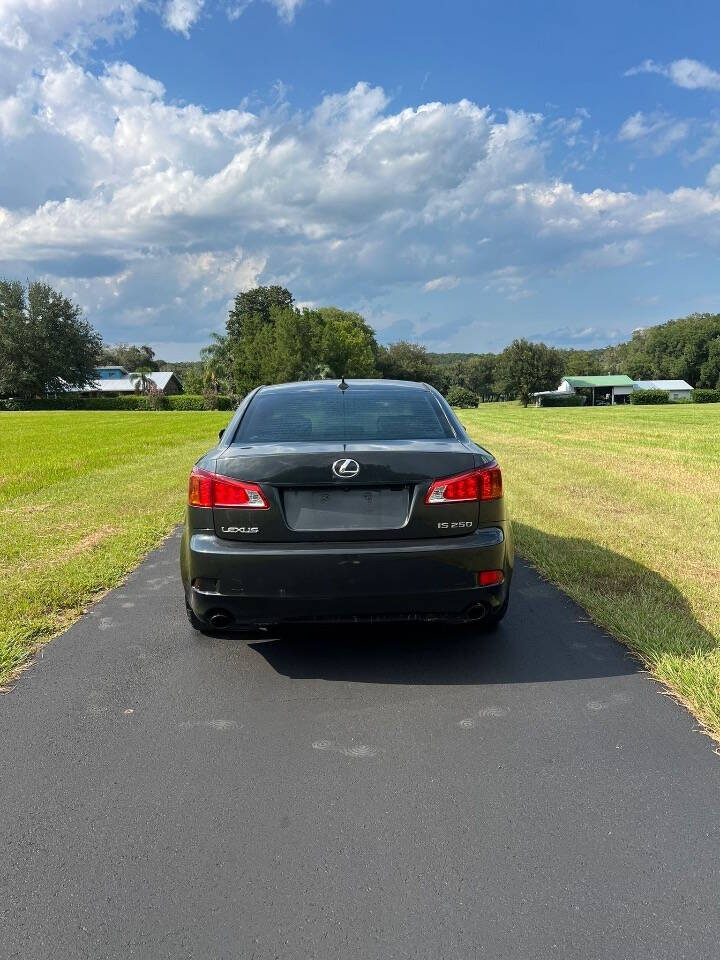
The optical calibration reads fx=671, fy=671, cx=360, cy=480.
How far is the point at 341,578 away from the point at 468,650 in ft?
3.64

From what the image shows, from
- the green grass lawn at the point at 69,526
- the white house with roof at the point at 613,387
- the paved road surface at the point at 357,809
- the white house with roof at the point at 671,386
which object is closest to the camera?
the paved road surface at the point at 357,809

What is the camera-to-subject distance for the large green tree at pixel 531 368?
308 ft

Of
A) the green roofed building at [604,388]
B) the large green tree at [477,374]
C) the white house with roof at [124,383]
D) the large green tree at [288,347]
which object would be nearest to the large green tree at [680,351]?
the green roofed building at [604,388]

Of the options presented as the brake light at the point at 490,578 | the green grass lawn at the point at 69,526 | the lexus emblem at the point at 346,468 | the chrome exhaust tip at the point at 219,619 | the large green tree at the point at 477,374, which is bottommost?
the green grass lawn at the point at 69,526

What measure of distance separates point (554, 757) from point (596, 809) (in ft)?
1.17

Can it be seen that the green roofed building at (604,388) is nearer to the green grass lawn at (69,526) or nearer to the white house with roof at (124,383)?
the white house with roof at (124,383)

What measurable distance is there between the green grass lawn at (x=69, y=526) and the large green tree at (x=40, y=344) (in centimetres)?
6454

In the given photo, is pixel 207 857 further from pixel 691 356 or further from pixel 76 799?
pixel 691 356

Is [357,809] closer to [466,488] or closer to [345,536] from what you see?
Answer: [345,536]

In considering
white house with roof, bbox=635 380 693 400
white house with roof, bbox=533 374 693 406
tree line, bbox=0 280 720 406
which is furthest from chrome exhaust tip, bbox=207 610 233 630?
white house with roof, bbox=533 374 693 406

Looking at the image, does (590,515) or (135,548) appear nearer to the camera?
(135,548)

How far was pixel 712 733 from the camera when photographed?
116 inches

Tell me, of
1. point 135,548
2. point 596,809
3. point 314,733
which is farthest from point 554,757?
point 135,548

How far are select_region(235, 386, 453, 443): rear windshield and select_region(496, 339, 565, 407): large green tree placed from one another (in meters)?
91.7
